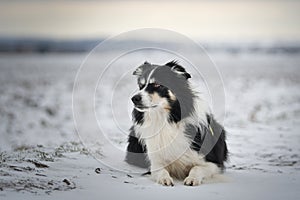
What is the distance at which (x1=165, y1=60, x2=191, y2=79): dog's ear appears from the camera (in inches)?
200

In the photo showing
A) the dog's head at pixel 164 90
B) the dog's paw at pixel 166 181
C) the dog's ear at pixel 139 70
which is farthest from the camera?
the dog's ear at pixel 139 70

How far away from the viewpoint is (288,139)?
8.67 meters

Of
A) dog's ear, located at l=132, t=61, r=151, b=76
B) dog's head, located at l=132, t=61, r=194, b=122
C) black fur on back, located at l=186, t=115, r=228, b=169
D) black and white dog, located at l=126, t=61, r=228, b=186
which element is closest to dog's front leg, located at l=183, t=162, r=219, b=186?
black and white dog, located at l=126, t=61, r=228, b=186

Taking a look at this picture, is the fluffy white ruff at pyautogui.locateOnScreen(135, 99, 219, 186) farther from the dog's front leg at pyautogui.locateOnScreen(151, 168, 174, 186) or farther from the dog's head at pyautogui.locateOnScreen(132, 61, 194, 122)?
the dog's head at pyautogui.locateOnScreen(132, 61, 194, 122)

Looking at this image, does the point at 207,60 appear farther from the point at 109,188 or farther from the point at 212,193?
the point at 109,188

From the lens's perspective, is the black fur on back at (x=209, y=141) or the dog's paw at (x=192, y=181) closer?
the dog's paw at (x=192, y=181)

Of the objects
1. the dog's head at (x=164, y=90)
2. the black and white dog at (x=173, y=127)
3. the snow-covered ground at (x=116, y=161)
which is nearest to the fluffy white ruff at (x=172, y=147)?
the black and white dog at (x=173, y=127)

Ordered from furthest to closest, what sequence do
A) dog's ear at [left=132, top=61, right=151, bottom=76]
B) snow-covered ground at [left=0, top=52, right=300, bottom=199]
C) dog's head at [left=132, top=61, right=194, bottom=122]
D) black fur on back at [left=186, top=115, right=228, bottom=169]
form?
black fur on back at [left=186, top=115, right=228, bottom=169]
dog's ear at [left=132, top=61, right=151, bottom=76]
dog's head at [left=132, top=61, right=194, bottom=122]
snow-covered ground at [left=0, top=52, right=300, bottom=199]

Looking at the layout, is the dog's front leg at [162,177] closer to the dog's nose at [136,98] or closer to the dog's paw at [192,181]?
the dog's paw at [192,181]

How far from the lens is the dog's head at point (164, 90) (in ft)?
16.0

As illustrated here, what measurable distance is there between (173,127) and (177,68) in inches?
29.0

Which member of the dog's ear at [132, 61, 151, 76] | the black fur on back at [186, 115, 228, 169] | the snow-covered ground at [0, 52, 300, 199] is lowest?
the snow-covered ground at [0, 52, 300, 199]

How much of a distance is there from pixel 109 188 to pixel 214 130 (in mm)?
1682

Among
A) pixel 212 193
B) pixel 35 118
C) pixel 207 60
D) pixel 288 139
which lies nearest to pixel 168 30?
pixel 207 60
